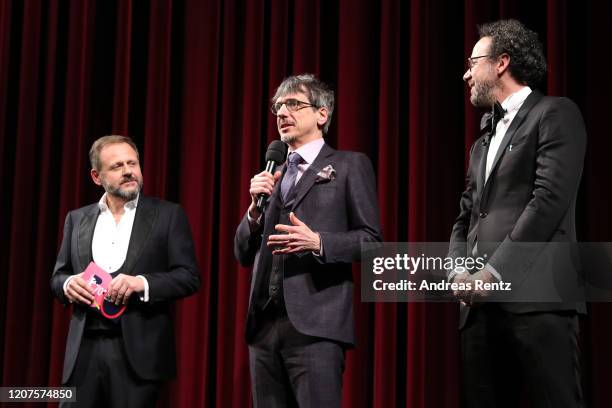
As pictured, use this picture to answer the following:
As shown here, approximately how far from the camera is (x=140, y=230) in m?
2.99

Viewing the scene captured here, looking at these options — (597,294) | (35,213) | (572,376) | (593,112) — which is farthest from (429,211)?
(35,213)

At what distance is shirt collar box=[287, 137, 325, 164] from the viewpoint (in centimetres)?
266

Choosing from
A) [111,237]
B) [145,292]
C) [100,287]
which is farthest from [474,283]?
[111,237]

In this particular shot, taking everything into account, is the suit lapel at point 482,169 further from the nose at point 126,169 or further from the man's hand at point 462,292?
the nose at point 126,169

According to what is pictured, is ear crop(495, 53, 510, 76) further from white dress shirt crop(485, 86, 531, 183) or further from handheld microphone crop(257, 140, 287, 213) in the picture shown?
handheld microphone crop(257, 140, 287, 213)

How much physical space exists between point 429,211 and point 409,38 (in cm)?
90

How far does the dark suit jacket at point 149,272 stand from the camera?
2.80m

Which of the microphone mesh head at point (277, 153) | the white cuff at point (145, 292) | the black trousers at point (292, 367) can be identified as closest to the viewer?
the black trousers at point (292, 367)

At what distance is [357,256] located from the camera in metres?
2.44

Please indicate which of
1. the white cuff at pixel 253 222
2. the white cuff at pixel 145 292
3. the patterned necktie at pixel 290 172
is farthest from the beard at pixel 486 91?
the white cuff at pixel 145 292

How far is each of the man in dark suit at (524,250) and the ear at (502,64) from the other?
0.35 feet

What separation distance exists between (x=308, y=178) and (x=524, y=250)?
759 millimetres

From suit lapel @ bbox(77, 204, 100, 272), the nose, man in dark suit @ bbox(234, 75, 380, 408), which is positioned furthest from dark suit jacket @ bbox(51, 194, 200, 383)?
man in dark suit @ bbox(234, 75, 380, 408)

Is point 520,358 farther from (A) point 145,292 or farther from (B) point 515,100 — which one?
(A) point 145,292
